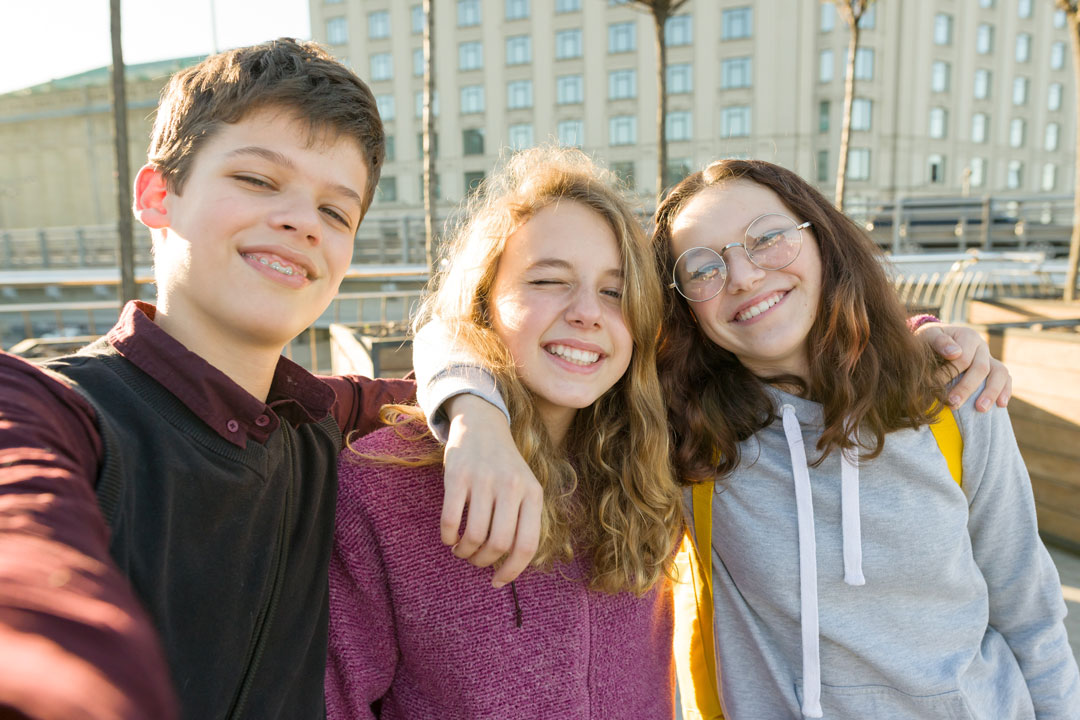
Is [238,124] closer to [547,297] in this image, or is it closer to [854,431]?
[547,297]

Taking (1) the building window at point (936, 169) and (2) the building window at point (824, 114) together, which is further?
(1) the building window at point (936, 169)

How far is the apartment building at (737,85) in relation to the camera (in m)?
33.5

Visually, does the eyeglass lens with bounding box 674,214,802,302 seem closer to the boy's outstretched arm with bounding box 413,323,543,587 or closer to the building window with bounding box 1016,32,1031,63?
the boy's outstretched arm with bounding box 413,323,543,587

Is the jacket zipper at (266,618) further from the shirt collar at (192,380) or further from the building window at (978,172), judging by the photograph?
the building window at (978,172)

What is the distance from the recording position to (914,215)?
637 inches

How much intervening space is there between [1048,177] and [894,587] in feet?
169

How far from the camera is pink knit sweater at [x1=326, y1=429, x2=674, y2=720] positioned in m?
1.33

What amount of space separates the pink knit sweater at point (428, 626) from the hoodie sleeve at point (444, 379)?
137 millimetres

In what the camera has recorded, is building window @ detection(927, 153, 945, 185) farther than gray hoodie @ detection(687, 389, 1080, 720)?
Yes

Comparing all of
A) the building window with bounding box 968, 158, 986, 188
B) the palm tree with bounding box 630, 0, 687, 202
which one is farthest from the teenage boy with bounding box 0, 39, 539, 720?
the building window with bounding box 968, 158, 986, 188

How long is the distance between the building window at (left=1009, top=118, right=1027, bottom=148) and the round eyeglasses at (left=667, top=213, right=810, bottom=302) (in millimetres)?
47747

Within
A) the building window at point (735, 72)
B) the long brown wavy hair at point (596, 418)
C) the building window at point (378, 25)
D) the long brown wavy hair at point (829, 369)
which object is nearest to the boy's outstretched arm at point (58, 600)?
the long brown wavy hair at point (596, 418)

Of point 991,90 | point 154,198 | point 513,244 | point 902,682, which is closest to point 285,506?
point 154,198

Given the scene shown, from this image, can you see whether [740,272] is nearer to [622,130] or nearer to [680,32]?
[622,130]
